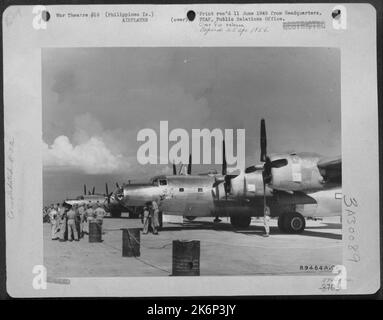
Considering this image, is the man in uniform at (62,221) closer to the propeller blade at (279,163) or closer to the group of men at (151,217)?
the group of men at (151,217)

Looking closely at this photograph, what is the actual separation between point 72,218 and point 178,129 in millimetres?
1230

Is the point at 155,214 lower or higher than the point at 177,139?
lower

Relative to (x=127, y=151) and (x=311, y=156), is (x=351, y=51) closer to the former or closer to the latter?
(x=311, y=156)

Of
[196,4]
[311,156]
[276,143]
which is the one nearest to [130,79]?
[196,4]

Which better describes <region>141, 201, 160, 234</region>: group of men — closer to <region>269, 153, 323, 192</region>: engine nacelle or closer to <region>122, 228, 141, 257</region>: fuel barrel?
<region>122, 228, 141, 257</region>: fuel barrel

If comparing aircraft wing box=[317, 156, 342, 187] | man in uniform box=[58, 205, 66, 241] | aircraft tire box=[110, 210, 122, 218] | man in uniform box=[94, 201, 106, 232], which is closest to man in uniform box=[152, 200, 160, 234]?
aircraft tire box=[110, 210, 122, 218]

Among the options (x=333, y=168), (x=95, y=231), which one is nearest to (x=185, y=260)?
(x=95, y=231)

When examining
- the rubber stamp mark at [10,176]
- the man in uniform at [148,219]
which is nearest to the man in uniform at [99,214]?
the man in uniform at [148,219]

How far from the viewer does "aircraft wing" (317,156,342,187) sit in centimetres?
390

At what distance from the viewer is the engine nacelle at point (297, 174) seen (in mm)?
3994

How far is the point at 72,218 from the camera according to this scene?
3.96 meters

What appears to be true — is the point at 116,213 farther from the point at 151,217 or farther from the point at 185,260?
the point at 185,260

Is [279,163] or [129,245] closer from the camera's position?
[129,245]

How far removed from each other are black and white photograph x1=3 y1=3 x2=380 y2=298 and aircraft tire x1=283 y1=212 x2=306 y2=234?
0.47 ft
